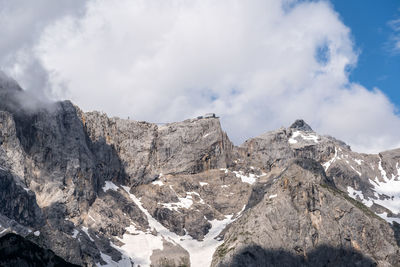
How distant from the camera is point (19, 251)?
646 ft

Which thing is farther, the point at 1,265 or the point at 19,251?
the point at 19,251

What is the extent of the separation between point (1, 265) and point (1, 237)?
18.8m

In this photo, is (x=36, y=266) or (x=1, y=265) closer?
(x=1, y=265)

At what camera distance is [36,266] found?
199500 millimetres

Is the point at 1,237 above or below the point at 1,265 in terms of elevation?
above

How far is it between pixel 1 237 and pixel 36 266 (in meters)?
16.2

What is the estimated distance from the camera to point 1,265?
599 ft

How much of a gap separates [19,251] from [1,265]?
Answer: 14.5m

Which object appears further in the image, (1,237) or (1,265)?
(1,237)

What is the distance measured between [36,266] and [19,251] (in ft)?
27.3
